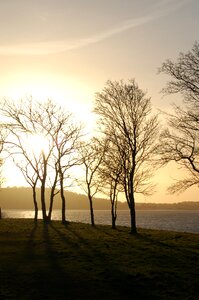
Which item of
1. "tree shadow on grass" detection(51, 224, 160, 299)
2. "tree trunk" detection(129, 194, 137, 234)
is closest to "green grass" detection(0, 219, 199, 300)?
"tree shadow on grass" detection(51, 224, 160, 299)

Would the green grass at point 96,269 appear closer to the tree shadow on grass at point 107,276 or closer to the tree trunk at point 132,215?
the tree shadow on grass at point 107,276

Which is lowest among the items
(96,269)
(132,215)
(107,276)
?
A: (107,276)

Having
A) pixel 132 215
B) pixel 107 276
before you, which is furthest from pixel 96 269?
pixel 132 215

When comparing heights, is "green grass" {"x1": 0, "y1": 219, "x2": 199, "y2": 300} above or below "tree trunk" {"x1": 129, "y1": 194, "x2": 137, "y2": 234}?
below

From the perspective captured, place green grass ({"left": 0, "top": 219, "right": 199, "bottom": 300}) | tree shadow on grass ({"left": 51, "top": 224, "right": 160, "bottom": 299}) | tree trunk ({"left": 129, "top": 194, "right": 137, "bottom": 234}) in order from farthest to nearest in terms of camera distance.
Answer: tree trunk ({"left": 129, "top": 194, "right": 137, "bottom": 234})
green grass ({"left": 0, "top": 219, "right": 199, "bottom": 300})
tree shadow on grass ({"left": 51, "top": 224, "right": 160, "bottom": 299})

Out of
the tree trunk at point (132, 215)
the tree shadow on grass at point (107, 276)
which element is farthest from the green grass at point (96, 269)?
the tree trunk at point (132, 215)

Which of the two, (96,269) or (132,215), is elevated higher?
(132,215)

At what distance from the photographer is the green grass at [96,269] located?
17203 mm

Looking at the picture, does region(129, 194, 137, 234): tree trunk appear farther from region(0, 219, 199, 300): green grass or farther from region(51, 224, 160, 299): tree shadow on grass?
region(51, 224, 160, 299): tree shadow on grass

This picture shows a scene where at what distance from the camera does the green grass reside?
677 inches

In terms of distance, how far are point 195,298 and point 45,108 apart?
40.7 m

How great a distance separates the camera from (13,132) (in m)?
50.6

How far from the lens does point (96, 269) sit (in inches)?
834

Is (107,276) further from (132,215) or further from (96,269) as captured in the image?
(132,215)
